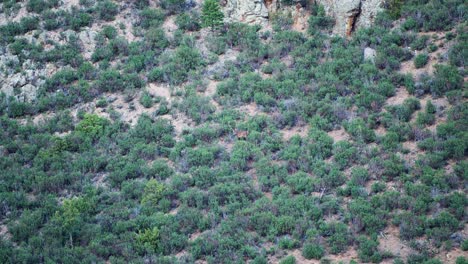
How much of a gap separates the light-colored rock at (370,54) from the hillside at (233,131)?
88mm

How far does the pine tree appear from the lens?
37688 mm

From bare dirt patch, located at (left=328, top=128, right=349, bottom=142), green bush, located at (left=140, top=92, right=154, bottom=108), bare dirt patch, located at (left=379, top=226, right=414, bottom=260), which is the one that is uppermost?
green bush, located at (left=140, top=92, right=154, bottom=108)

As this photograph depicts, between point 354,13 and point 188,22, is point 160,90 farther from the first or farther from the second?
point 354,13

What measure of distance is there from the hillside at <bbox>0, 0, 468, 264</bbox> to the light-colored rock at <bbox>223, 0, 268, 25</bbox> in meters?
0.06

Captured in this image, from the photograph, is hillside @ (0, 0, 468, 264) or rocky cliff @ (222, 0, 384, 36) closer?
hillside @ (0, 0, 468, 264)

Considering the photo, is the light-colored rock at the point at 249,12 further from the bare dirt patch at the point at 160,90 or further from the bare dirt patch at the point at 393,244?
the bare dirt patch at the point at 393,244

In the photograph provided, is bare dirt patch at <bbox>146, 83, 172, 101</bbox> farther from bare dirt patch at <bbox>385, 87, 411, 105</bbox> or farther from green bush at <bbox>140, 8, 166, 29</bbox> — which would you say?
bare dirt patch at <bbox>385, 87, 411, 105</bbox>

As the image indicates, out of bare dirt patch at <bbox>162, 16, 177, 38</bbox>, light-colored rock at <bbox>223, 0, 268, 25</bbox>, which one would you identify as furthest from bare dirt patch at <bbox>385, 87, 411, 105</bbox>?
bare dirt patch at <bbox>162, 16, 177, 38</bbox>

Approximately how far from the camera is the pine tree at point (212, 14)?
37688 mm

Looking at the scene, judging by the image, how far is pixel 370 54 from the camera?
3506 centimetres

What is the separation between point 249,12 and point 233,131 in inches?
285

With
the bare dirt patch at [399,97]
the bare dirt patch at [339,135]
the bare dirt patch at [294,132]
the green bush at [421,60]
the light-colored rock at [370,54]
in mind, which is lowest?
the bare dirt patch at [294,132]

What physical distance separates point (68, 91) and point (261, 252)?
1251 centimetres

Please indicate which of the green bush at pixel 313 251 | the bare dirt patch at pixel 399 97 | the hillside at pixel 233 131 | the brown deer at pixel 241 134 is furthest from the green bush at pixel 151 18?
the green bush at pixel 313 251
